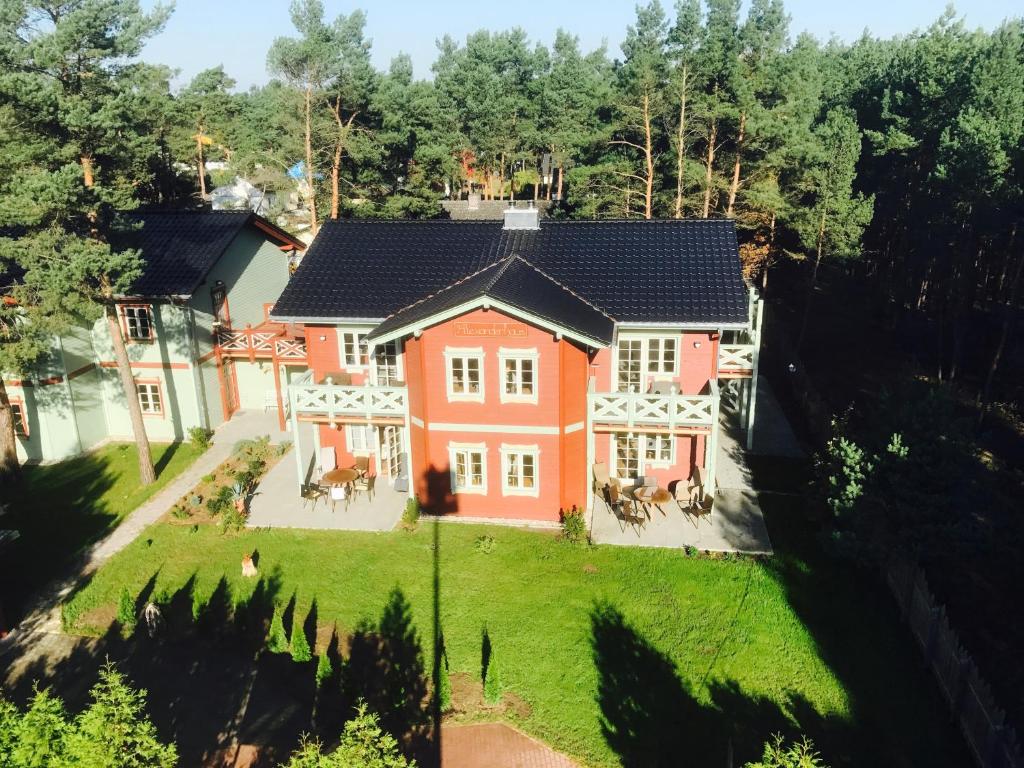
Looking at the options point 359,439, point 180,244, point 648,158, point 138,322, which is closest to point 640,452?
point 359,439

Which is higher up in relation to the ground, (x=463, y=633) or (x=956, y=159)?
(x=956, y=159)

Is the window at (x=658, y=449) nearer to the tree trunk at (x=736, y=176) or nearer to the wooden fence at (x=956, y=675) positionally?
the wooden fence at (x=956, y=675)

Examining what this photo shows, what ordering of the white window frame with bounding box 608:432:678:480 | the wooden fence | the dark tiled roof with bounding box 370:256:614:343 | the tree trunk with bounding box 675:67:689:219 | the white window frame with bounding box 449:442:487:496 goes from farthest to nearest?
the tree trunk with bounding box 675:67:689:219, the white window frame with bounding box 608:432:678:480, the white window frame with bounding box 449:442:487:496, the dark tiled roof with bounding box 370:256:614:343, the wooden fence

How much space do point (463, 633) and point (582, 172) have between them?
91.8ft

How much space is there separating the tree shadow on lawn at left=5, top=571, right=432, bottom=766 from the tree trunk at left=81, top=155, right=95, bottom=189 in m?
11.6

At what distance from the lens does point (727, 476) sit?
2292 centimetres

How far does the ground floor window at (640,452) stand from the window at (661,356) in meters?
1.89

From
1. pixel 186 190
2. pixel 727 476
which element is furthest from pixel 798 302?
pixel 186 190

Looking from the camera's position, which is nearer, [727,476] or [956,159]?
[727,476]

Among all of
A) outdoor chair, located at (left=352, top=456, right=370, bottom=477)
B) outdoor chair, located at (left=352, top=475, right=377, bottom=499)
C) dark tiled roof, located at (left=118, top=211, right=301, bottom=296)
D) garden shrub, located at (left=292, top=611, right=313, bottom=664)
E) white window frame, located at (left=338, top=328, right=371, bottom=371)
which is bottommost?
garden shrub, located at (left=292, top=611, right=313, bottom=664)

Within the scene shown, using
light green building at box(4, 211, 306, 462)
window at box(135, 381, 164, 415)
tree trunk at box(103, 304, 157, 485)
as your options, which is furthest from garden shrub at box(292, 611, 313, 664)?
window at box(135, 381, 164, 415)

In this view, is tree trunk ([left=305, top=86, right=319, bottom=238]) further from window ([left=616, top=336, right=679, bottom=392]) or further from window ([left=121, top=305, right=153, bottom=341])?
window ([left=616, top=336, right=679, bottom=392])

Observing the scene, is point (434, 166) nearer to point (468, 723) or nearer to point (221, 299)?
point (221, 299)

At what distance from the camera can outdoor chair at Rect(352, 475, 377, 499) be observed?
22.2 m
